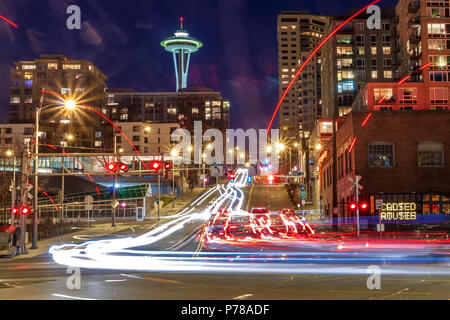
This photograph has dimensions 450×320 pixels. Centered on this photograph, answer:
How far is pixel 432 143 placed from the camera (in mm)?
49750

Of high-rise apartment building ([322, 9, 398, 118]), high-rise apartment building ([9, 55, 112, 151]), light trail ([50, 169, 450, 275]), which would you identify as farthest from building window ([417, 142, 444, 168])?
high-rise apartment building ([9, 55, 112, 151])

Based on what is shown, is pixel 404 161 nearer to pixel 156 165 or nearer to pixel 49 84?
pixel 156 165

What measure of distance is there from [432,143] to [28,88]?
473 ft

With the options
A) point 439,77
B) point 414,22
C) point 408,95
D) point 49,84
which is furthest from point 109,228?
point 49,84

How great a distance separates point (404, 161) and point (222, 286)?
3754 cm

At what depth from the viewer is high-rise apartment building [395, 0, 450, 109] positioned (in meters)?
96.9

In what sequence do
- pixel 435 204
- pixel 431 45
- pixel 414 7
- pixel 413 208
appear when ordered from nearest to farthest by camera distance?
1. pixel 413 208
2. pixel 435 204
3. pixel 431 45
4. pixel 414 7

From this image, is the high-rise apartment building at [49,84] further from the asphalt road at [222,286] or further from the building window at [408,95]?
the asphalt road at [222,286]

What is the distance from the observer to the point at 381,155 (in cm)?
5000

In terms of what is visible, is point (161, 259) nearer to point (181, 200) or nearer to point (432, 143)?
point (432, 143)

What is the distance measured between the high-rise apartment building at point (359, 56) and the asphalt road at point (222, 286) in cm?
10677

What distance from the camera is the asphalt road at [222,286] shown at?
46.0 feet
